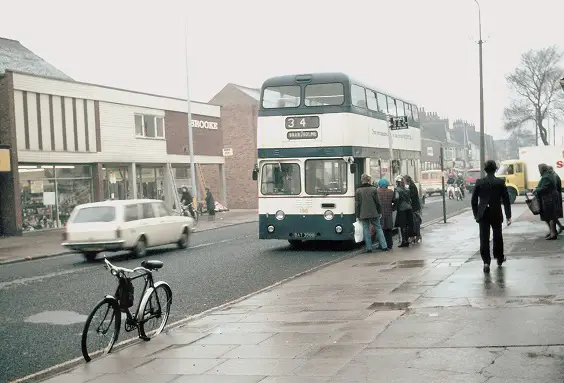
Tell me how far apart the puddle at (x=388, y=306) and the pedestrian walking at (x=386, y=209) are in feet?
28.0

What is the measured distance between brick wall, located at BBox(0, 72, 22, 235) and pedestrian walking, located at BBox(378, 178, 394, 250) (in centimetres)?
1820

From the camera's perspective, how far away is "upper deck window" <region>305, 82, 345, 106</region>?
60.3ft

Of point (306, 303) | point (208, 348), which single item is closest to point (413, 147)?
point (306, 303)

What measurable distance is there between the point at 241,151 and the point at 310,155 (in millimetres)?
39438

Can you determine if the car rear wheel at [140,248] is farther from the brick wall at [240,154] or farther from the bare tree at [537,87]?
the bare tree at [537,87]

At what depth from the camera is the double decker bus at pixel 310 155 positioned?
18.5 metres

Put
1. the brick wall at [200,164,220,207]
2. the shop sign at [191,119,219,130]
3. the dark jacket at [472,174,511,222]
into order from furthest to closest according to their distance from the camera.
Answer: the brick wall at [200,164,220,207]
the shop sign at [191,119,219,130]
the dark jacket at [472,174,511,222]

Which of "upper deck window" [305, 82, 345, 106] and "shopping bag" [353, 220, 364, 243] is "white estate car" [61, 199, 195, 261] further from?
"shopping bag" [353, 220, 364, 243]

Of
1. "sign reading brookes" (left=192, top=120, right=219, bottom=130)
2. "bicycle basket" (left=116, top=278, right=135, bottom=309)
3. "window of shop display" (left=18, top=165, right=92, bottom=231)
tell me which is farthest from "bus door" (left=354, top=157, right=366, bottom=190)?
"sign reading brookes" (left=192, top=120, right=219, bottom=130)

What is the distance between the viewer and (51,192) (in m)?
33.5

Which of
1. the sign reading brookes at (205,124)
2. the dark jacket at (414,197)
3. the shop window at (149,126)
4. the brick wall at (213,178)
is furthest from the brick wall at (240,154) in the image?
the dark jacket at (414,197)

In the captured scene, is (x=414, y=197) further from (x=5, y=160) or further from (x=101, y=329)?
(x=5, y=160)

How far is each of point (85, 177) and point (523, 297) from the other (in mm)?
29223

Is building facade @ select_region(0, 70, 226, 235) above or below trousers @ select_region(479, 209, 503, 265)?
above
